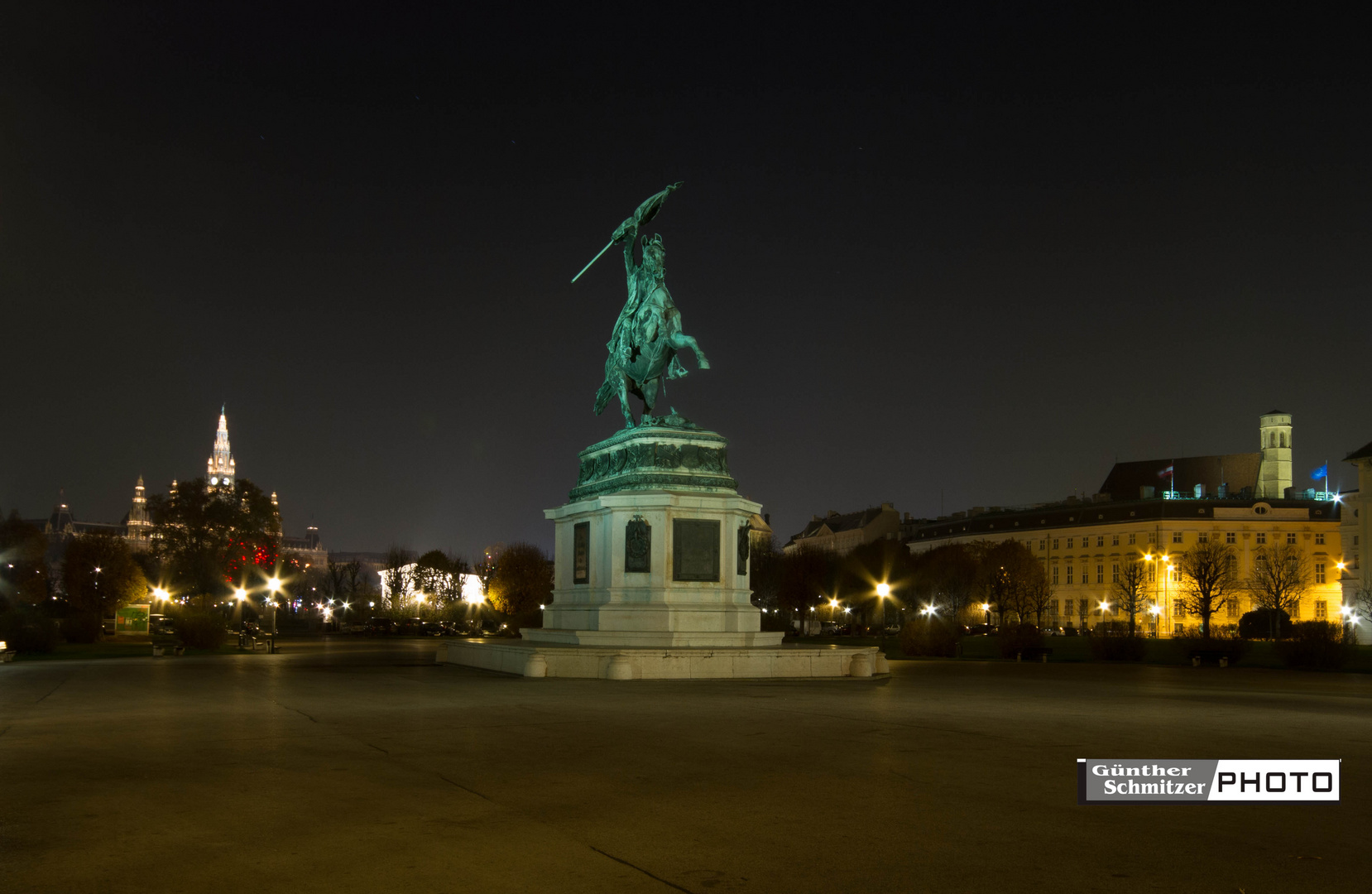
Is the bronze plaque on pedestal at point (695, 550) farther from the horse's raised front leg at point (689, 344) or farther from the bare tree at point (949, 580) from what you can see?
the bare tree at point (949, 580)

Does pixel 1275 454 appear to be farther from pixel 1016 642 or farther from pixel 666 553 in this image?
pixel 666 553

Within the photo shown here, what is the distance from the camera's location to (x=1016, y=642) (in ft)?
151

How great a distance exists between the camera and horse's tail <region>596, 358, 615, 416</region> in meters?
30.2

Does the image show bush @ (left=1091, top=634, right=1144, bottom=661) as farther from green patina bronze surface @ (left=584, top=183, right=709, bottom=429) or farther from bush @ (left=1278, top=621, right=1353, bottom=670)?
green patina bronze surface @ (left=584, top=183, right=709, bottom=429)

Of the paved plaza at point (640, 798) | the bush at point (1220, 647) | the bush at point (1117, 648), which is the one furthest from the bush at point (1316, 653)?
the paved plaza at point (640, 798)

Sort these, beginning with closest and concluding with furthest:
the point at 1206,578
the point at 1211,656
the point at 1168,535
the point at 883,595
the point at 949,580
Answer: the point at 1211,656 < the point at 883,595 < the point at 1206,578 < the point at 949,580 < the point at 1168,535

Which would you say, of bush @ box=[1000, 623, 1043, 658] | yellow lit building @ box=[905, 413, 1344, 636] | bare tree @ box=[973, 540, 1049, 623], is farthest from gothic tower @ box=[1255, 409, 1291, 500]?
bush @ box=[1000, 623, 1043, 658]

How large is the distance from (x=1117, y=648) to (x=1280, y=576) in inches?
3059

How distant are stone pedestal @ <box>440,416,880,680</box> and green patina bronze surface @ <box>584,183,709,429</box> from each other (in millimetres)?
1645

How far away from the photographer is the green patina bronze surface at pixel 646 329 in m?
28.3

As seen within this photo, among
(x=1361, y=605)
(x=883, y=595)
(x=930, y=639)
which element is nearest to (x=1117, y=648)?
(x=930, y=639)

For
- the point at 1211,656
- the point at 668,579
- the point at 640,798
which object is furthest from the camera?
the point at 1211,656

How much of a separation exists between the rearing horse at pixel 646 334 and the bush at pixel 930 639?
22.2 meters

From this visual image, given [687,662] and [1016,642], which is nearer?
[687,662]
